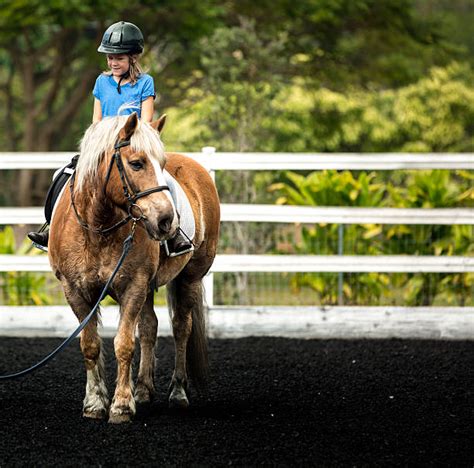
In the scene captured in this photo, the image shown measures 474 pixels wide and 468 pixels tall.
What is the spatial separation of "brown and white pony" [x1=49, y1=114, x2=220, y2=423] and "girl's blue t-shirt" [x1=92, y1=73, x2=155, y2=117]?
37 cm

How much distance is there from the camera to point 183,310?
253 inches

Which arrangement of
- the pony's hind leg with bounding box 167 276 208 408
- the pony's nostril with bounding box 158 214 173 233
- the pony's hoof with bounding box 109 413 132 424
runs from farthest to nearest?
the pony's hind leg with bounding box 167 276 208 408, the pony's hoof with bounding box 109 413 132 424, the pony's nostril with bounding box 158 214 173 233

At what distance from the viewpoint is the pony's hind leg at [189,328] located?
641 centimetres

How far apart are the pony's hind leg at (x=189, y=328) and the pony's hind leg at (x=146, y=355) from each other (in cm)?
21

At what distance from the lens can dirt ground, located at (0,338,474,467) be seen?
4.86 metres

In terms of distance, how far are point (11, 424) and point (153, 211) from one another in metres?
1.59

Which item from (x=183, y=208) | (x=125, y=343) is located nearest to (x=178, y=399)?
(x=125, y=343)

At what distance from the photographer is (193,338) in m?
6.52

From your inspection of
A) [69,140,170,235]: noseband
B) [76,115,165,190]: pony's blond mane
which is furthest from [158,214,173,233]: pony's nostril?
[76,115,165,190]: pony's blond mane

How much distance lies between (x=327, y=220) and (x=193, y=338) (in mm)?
2667

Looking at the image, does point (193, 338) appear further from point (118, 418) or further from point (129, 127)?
point (129, 127)

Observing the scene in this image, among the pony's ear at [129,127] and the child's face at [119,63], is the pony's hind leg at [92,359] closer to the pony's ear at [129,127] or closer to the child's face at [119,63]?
the pony's ear at [129,127]

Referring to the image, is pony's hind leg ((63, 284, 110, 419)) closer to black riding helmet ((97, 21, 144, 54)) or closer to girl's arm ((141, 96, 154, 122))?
girl's arm ((141, 96, 154, 122))

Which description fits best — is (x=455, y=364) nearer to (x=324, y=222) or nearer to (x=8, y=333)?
(x=324, y=222)
